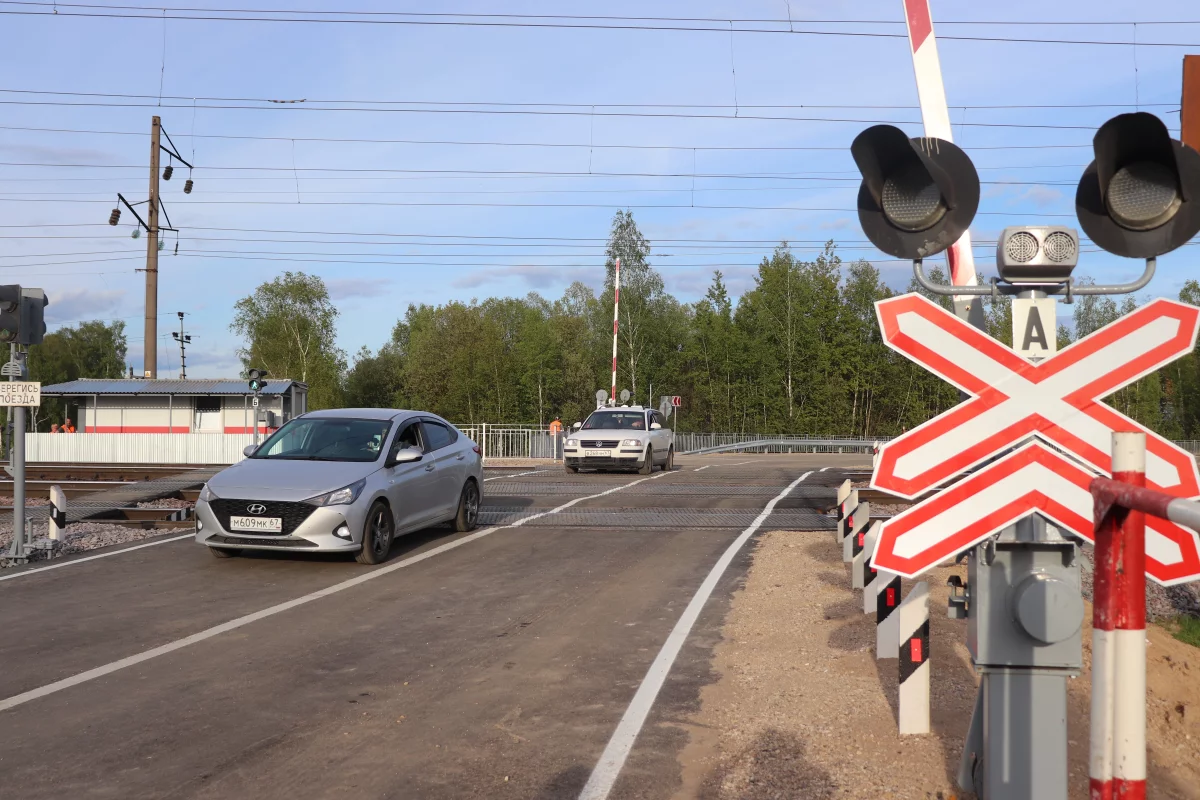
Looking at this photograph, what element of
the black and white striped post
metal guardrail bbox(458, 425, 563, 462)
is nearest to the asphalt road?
the black and white striped post

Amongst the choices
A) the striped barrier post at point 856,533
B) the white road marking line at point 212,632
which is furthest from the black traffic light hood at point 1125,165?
the striped barrier post at point 856,533

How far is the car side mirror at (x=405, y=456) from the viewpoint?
1176 cm

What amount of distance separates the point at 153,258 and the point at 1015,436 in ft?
113

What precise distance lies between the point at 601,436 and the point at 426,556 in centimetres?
1495

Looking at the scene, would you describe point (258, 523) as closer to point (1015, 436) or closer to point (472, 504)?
point (472, 504)

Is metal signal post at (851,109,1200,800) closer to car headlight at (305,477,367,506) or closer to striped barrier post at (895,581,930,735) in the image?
striped barrier post at (895,581,930,735)

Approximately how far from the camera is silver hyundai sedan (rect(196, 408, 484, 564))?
10.5m

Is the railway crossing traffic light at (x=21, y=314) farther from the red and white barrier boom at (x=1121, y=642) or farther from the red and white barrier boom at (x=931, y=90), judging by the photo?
the red and white barrier boom at (x=1121, y=642)

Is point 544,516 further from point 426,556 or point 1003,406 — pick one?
point 1003,406

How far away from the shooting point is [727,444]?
55.8 m

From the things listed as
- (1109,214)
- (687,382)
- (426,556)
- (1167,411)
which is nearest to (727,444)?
(687,382)

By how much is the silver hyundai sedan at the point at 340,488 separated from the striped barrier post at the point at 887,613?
19.4 ft

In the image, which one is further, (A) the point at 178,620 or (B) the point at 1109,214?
(A) the point at 178,620

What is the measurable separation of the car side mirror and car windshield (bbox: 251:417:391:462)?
0.57ft
